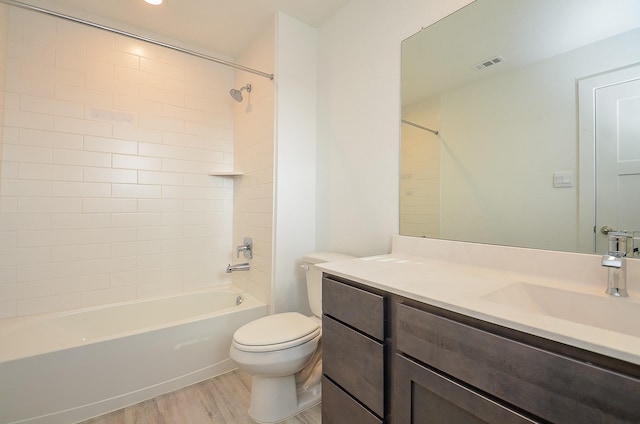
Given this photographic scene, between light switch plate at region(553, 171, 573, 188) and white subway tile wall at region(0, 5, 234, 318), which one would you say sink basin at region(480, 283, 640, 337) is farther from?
white subway tile wall at region(0, 5, 234, 318)

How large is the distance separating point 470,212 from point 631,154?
1.77 feet

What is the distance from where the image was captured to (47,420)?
143 centimetres

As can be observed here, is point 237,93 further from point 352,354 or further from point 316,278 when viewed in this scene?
point 352,354

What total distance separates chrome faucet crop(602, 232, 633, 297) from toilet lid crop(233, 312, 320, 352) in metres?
1.24

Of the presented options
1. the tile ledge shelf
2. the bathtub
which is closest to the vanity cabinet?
the bathtub

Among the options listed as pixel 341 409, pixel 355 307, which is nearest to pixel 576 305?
pixel 355 307

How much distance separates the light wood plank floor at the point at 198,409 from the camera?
4.93 ft

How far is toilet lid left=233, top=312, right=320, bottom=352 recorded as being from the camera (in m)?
1.40

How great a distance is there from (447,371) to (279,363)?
36.1 inches

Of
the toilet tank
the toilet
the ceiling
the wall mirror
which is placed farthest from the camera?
the ceiling

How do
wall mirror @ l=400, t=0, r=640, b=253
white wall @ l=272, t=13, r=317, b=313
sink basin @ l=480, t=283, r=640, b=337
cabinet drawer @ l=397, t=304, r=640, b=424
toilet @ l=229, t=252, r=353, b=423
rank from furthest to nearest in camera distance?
white wall @ l=272, t=13, r=317, b=313, toilet @ l=229, t=252, r=353, b=423, wall mirror @ l=400, t=0, r=640, b=253, sink basin @ l=480, t=283, r=640, b=337, cabinet drawer @ l=397, t=304, r=640, b=424

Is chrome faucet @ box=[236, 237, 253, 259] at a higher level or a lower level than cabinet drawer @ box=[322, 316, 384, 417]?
higher

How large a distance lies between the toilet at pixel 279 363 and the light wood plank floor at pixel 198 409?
0.25 ft

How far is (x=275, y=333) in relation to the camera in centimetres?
149
